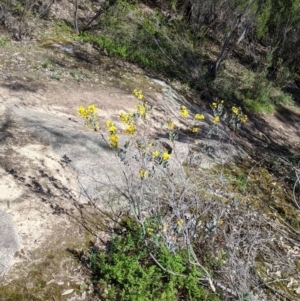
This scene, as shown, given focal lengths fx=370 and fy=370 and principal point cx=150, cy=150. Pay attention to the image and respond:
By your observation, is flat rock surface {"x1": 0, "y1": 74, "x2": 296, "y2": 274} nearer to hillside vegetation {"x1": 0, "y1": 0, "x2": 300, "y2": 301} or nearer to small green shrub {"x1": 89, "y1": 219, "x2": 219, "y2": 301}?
hillside vegetation {"x1": 0, "y1": 0, "x2": 300, "y2": 301}

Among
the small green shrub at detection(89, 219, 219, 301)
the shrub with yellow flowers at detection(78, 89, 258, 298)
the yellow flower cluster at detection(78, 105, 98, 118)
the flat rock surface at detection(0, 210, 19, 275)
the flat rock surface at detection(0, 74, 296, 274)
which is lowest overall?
the flat rock surface at detection(0, 210, 19, 275)

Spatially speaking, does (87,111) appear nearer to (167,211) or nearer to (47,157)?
(47,157)

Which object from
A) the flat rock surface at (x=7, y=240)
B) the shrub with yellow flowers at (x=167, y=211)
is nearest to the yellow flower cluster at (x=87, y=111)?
the shrub with yellow flowers at (x=167, y=211)

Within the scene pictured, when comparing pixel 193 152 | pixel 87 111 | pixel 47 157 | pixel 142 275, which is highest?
pixel 87 111

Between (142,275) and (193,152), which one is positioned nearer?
(142,275)

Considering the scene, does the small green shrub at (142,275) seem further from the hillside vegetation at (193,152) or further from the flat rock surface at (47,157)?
the flat rock surface at (47,157)

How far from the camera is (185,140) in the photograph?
6051 millimetres

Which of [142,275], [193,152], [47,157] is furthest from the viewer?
[193,152]

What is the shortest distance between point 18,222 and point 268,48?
10773 millimetres

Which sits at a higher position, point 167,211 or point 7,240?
point 167,211

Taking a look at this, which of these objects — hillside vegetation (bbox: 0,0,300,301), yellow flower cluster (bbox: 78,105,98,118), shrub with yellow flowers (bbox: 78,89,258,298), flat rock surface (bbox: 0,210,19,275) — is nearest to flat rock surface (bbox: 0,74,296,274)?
flat rock surface (bbox: 0,210,19,275)

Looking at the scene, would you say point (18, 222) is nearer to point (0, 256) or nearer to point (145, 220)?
point (0, 256)

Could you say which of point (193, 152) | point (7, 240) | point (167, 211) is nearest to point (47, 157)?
point (7, 240)

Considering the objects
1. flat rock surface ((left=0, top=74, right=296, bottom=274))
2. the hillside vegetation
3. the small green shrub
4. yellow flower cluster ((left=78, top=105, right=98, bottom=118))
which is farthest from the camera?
flat rock surface ((left=0, top=74, right=296, bottom=274))
